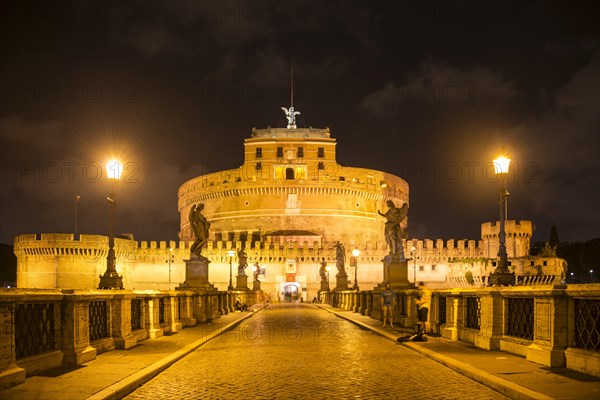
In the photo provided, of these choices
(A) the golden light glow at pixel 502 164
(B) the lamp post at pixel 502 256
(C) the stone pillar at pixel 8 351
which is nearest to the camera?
(C) the stone pillar at pixel 8 351

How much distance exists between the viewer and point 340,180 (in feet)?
315

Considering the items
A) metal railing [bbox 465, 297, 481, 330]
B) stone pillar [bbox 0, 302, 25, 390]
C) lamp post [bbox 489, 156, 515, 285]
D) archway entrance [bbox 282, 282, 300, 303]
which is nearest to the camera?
stone pillar [bbox 0, 302, 25, 390]

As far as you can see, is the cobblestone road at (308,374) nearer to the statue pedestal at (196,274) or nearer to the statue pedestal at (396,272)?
the statue pedestal at (396,272)

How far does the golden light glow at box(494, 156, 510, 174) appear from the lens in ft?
52.4

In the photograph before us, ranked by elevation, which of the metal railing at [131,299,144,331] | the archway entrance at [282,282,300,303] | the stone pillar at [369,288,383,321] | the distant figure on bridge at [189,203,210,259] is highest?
the distant figure on bridge at [189,203,210,259]

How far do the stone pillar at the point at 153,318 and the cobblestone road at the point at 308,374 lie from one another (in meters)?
1.37

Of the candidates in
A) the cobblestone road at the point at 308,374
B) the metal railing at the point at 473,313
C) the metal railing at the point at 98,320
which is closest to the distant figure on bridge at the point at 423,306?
the cobblestone road at the point at 308,374

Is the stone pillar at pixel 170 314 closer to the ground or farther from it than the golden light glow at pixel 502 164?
closer to the ground

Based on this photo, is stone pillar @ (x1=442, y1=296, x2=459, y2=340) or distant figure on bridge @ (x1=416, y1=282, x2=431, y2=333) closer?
stone pillar @ (x1=442, y1=296, x2=459, y2=340)

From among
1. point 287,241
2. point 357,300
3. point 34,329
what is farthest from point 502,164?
point 287,241

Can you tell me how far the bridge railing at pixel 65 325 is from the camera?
8.64 meters

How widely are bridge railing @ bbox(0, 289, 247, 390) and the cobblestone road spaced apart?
150cm

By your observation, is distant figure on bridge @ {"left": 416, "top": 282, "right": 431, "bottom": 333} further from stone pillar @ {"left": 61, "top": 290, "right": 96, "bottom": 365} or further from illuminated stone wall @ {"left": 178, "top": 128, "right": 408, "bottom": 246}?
illuminated stone wall @ {"left": 178, "top": 128, "right": 408, "bottom": 246}

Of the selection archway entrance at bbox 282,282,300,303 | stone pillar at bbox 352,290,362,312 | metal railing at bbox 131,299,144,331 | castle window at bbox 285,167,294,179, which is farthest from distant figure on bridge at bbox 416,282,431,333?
castle window at bbox 285,167,294,179
